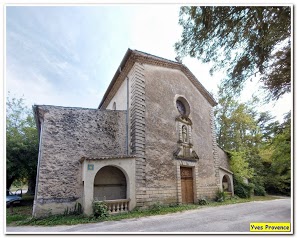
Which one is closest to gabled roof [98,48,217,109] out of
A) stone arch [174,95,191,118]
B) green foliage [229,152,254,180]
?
stone arch [174,95,191,118]

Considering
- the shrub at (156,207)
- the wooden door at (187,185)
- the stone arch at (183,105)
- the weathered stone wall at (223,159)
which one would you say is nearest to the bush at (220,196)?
the wooden door at (187,185)

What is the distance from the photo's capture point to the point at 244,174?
14406 millimetres

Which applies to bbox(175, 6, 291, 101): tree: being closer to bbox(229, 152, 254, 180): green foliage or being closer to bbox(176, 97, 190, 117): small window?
bbox(176, 97, 190, 117): small window

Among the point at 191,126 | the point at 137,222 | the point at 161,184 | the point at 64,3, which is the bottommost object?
the point at 137,222

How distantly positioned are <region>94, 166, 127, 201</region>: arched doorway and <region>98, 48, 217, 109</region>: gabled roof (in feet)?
15.4

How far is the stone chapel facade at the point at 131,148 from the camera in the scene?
789 cm

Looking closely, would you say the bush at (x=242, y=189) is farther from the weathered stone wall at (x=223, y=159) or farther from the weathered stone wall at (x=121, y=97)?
the weathered stone wall at (x=121, y=97)

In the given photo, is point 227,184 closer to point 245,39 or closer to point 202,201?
point 202,201

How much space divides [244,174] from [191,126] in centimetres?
610

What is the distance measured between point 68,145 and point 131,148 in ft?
8.21

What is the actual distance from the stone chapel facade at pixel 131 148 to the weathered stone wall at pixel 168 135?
0.04m

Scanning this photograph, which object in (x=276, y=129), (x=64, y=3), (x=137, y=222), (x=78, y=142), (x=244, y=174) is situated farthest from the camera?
(x=244, y=174)
